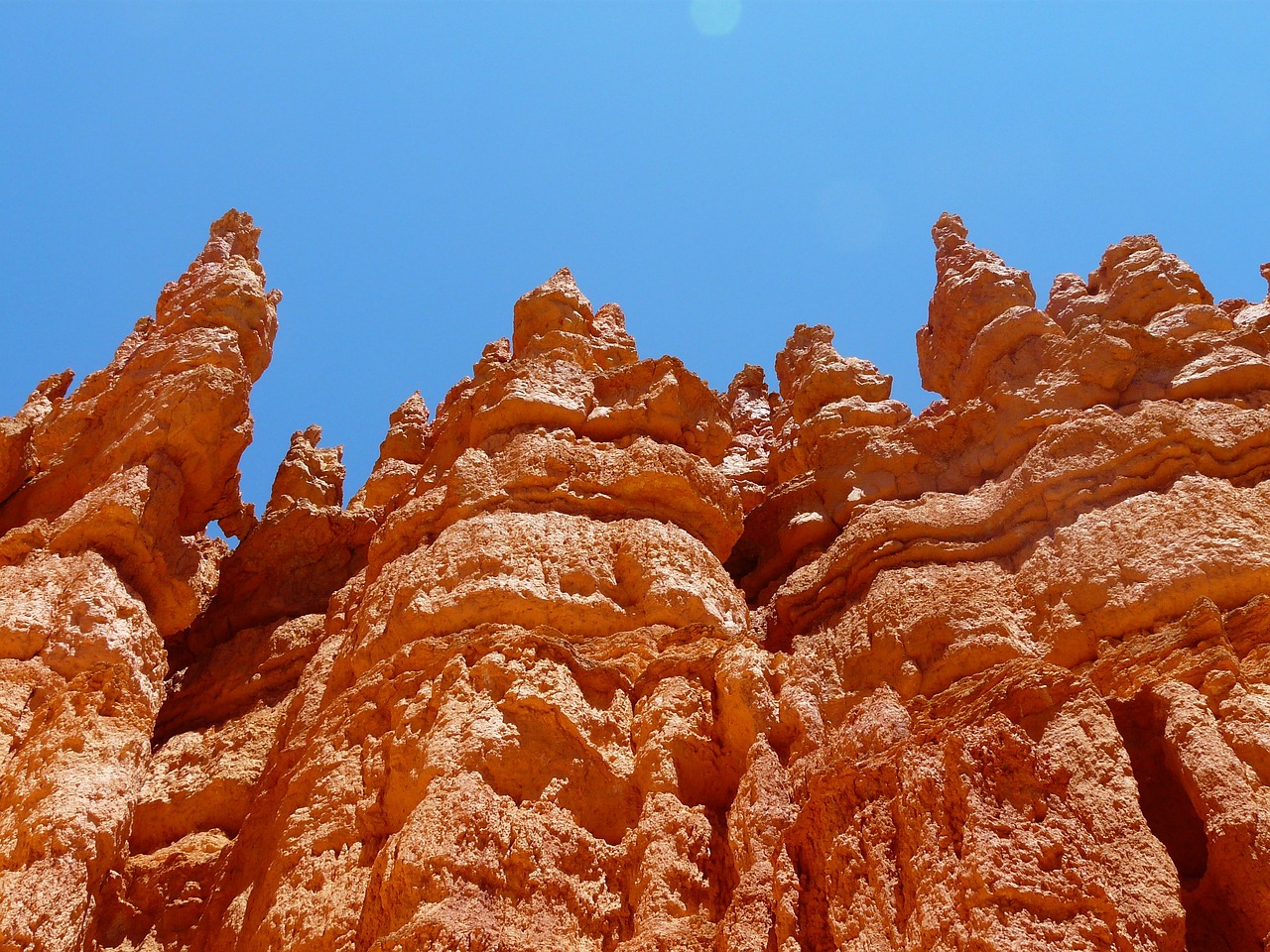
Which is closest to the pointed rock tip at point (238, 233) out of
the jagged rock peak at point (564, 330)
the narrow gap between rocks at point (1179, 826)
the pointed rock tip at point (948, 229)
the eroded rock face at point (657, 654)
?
the eroded rock face at point (657, 654)

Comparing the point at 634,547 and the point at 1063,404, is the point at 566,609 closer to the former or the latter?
the point at 634,547

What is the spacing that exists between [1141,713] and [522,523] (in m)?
5.20

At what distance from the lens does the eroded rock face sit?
20.7 ft

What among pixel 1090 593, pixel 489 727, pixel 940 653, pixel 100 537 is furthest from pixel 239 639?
pixel 1090 593

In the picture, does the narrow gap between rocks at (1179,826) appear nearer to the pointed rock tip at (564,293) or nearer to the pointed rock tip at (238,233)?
the pointed rock tip at (564,293)

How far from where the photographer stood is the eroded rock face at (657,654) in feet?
20.7

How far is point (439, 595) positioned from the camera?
9.45 meters

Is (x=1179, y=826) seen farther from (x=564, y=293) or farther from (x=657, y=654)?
(x=564, y=293)

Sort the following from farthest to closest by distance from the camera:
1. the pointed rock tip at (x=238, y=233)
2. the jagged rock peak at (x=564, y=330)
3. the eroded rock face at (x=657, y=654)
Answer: the pointed rock tip at (x=238, y=233) → the jagged rock peak at (x=564, y=330) → the eroded rock face at (x=657, y=654)

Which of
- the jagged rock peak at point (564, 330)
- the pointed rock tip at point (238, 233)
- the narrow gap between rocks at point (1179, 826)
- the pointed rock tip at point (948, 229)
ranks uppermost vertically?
the pointed rock tip at point (948, 229)

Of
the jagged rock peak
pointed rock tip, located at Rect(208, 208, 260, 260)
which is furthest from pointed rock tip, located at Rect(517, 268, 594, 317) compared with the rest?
pointed rock tip, located at Rect(208, 208, 260, 260)

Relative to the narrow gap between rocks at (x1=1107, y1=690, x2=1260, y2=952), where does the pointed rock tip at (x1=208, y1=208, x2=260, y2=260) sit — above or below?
above

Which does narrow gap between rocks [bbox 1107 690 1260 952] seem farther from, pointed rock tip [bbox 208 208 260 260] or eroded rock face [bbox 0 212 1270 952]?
pointed rock tip [bbox 208 208 260 260]

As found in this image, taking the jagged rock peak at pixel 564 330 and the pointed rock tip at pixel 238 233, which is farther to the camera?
the pointed rock tip at pixel 238 233
